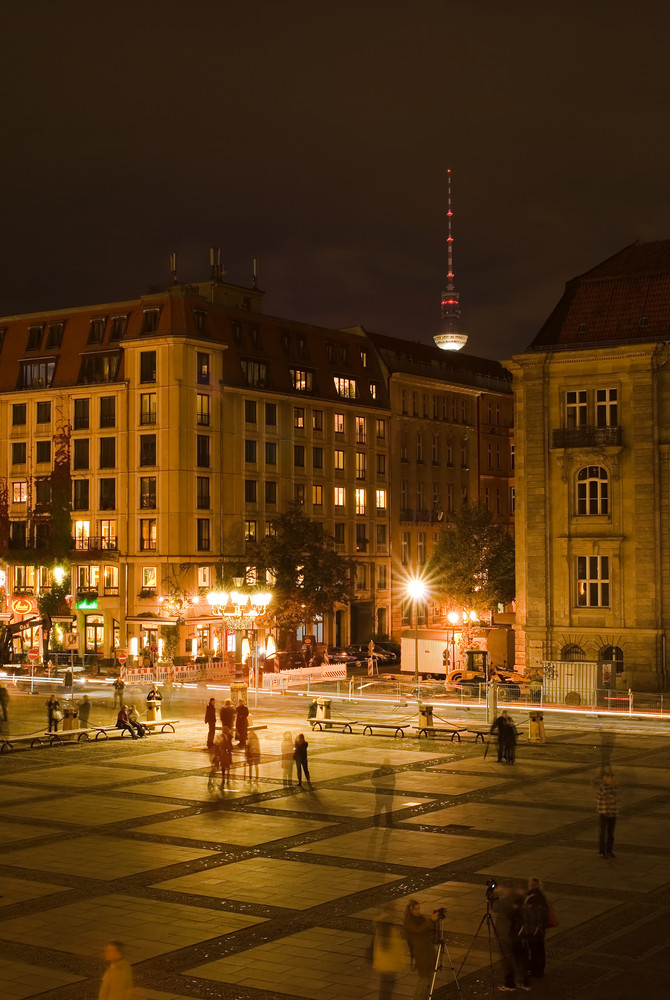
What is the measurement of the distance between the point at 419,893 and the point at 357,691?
38803 millimetres

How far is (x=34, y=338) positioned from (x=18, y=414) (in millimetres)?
5075

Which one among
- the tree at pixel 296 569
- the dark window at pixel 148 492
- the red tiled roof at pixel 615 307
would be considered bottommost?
the tree at pixel 296 569

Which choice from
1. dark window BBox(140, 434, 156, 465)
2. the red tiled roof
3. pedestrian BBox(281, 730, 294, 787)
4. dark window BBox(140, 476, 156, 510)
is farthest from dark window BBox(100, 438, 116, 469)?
pedestrian BBox(281, 730, 294, 787)

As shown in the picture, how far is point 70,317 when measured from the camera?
84750mm

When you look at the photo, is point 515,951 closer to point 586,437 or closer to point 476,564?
point 586,437

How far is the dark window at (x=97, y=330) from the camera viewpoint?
82625mm

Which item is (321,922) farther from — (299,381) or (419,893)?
(299,381)

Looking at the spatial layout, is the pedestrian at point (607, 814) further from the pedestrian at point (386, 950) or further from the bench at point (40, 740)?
the bench at point (40, 740)

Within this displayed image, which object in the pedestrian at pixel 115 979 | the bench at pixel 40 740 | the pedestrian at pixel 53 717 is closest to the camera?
the pedestrian at pixel 115 979

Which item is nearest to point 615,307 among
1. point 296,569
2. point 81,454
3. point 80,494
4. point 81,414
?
point 296,569

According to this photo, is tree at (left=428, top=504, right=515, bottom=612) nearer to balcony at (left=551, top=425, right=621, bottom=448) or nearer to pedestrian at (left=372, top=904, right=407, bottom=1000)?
balcony at (left=551, top=425, right=621, bottom=448)

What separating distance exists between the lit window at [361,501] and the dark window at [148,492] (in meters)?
19.2

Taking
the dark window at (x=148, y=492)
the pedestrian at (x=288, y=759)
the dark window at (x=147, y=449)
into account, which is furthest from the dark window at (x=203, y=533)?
the pedestrian at (x=288, y=759)

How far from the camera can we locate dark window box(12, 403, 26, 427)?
85.6 meters
